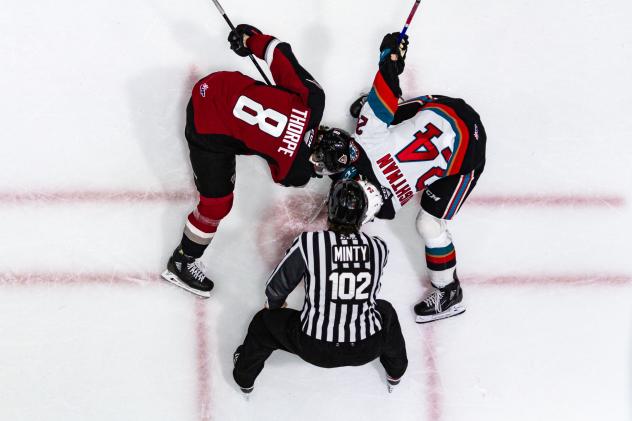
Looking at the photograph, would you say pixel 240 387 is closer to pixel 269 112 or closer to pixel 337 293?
pixel 337 293

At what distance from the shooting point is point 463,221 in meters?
4.21

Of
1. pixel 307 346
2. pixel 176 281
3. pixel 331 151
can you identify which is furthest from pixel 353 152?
pixel 176 281

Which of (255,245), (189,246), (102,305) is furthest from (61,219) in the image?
(255,245)

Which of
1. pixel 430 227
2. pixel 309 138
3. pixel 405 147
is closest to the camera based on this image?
pixel 309 138

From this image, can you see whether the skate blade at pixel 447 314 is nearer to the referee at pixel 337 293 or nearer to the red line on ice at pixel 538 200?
the referee at pixel 337 293

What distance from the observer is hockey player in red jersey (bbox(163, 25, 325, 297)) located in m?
3.23

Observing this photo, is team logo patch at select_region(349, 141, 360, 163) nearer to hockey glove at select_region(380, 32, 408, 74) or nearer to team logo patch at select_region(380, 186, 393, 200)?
team logo patch at select_region(380, 186, 393, 200)

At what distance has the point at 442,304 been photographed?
408 centimetres

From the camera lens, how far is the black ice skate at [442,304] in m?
4.07

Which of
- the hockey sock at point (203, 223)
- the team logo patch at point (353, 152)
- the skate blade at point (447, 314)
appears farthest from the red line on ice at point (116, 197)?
the team logo patch at point (353, 152)

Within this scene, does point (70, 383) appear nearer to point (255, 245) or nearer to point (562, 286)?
point (255, 245)

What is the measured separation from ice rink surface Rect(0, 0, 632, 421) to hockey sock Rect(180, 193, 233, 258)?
0.26 metres

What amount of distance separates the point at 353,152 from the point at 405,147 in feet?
1.04

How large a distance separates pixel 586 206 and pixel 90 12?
140 inches
